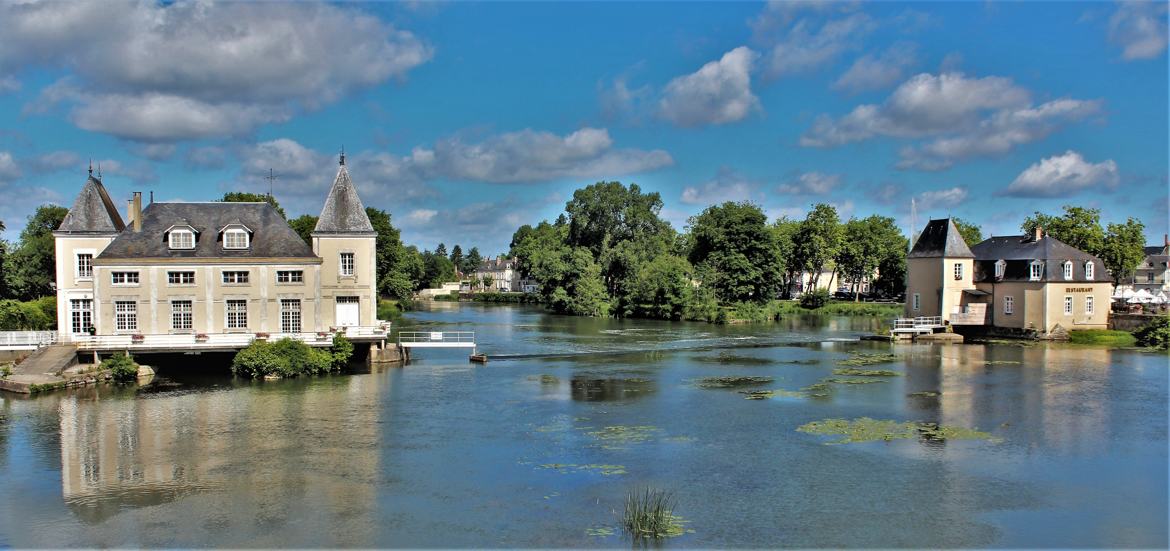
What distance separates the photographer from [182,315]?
3384 centimetres

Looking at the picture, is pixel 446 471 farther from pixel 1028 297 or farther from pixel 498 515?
pixel 1028 297

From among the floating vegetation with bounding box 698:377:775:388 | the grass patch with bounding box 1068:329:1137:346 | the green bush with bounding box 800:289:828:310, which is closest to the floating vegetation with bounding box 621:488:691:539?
the floating vegetation with bounding box 698:377:775:388

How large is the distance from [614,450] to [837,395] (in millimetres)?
11078

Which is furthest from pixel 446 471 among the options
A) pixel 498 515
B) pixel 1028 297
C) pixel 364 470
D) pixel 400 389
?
pixel 1028 297

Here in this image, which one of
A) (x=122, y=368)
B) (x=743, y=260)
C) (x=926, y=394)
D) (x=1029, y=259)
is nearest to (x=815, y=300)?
(x=743, y=260)

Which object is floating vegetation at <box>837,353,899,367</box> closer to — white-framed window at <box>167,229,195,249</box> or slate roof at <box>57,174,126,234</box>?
white-framed window at <box>167,229,195,249</box>

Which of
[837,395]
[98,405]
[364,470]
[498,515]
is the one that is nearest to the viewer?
[498,515]

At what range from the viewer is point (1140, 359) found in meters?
37.4

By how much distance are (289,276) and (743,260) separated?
43305 mm

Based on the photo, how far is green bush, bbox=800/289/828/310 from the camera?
8050 cm

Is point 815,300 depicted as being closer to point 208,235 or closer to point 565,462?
point 208,235

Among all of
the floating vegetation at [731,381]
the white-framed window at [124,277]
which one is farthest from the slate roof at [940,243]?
the white-framed window at [124,277]

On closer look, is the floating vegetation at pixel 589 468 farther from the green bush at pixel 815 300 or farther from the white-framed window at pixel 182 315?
the green bush at pixel 815 300

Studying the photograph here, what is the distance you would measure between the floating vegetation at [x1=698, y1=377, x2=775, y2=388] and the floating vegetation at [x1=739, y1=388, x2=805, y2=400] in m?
1.64
